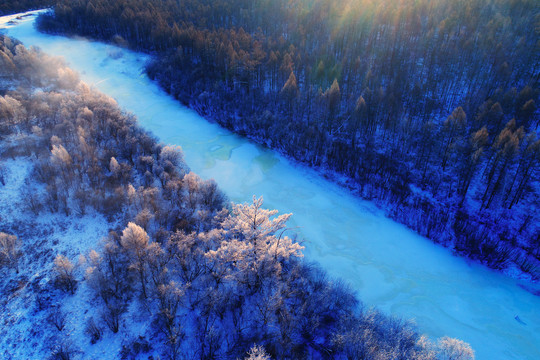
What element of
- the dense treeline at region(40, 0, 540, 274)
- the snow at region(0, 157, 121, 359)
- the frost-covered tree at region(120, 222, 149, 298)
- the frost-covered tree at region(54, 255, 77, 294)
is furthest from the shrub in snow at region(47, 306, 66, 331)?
the dense treeline at region(40, 0, 540, 274)

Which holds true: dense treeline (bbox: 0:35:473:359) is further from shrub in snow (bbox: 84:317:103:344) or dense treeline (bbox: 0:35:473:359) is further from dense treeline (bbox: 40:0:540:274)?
dense treeline (bbox: 40:0:540:274)

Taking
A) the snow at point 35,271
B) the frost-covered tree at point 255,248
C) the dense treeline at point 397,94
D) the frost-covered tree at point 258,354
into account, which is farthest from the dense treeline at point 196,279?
the dense treeline at point 397,94

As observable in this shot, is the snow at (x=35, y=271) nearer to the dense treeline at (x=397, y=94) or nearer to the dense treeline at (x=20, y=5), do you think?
the dense treeline at (x=397, y=94)

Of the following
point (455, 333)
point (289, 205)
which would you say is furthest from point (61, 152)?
point (455, 333)

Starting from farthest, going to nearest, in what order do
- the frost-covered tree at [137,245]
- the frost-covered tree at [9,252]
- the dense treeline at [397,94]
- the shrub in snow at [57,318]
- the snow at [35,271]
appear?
the dense treeline at [397,94] → the frost-covered tree at [9,252] → the frost-covered tree at [137,245] → the shrub in snow at [57,318] → the snow at [35,271]

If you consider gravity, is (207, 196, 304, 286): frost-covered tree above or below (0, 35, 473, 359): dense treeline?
above
